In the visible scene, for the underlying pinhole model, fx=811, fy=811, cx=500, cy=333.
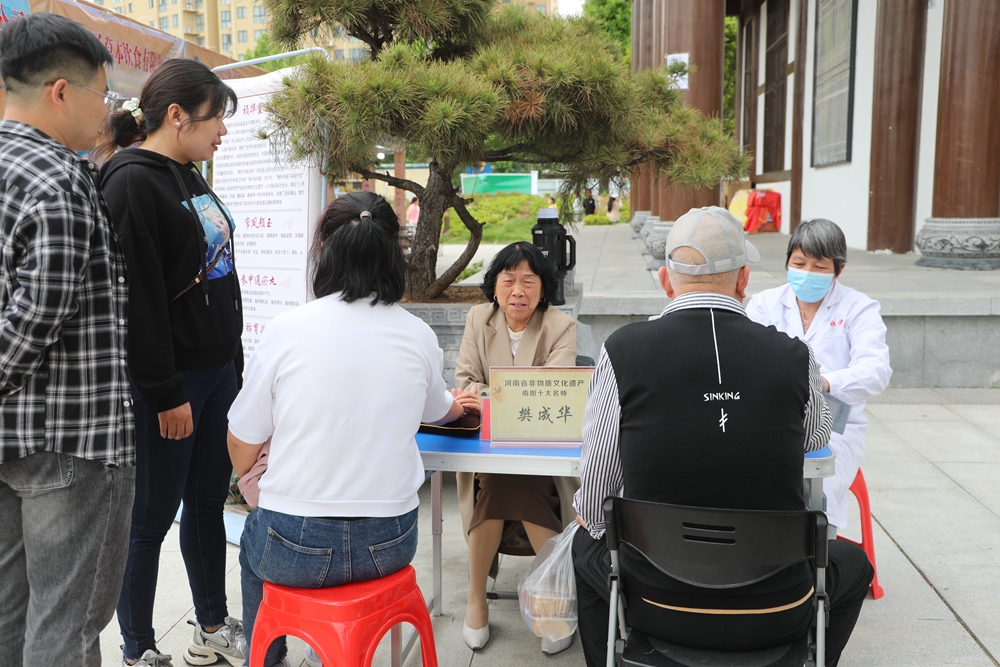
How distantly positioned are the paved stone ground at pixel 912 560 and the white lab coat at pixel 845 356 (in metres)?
0.41

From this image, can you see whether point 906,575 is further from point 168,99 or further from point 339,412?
point 168,99

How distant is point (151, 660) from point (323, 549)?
85 cm

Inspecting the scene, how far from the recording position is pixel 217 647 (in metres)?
2.49

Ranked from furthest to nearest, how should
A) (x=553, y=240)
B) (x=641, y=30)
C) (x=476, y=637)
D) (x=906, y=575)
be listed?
1. (x=641, y=30)
2. (x=553, y=240)
3. (x=906, y=575)
4. (x=476, y=637)

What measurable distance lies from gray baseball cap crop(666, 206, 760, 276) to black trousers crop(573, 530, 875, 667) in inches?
27.7

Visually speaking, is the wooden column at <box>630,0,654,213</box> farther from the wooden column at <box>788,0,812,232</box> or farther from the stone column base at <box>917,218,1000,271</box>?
the stone column base at <box>917,218,1000,271</box>

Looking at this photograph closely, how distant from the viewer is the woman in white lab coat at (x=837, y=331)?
9.03 feet

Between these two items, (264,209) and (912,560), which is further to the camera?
(264,209)

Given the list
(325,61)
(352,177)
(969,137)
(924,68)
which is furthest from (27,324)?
(924,68)

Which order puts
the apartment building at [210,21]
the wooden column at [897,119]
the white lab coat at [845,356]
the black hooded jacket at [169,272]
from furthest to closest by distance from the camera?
the wooden column at [897,119]
the apartment building at [210,21]
the white lab coat at [845,356]
the black hooded jacket at [169,272]

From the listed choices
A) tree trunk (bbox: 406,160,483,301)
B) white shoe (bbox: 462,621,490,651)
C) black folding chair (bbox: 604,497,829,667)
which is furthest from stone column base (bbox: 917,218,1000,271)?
black folding chair (bbox: 604,497,829,667)

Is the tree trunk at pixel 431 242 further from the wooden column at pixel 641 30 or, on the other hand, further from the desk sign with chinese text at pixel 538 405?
the wooden column at pixel 641 30

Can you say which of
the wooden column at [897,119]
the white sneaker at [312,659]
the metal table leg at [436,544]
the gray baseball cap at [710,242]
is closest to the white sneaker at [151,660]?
the white sneaker at [312,659]

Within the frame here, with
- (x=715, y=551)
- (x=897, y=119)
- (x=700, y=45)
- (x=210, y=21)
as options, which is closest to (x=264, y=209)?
(x=715, y=551)
